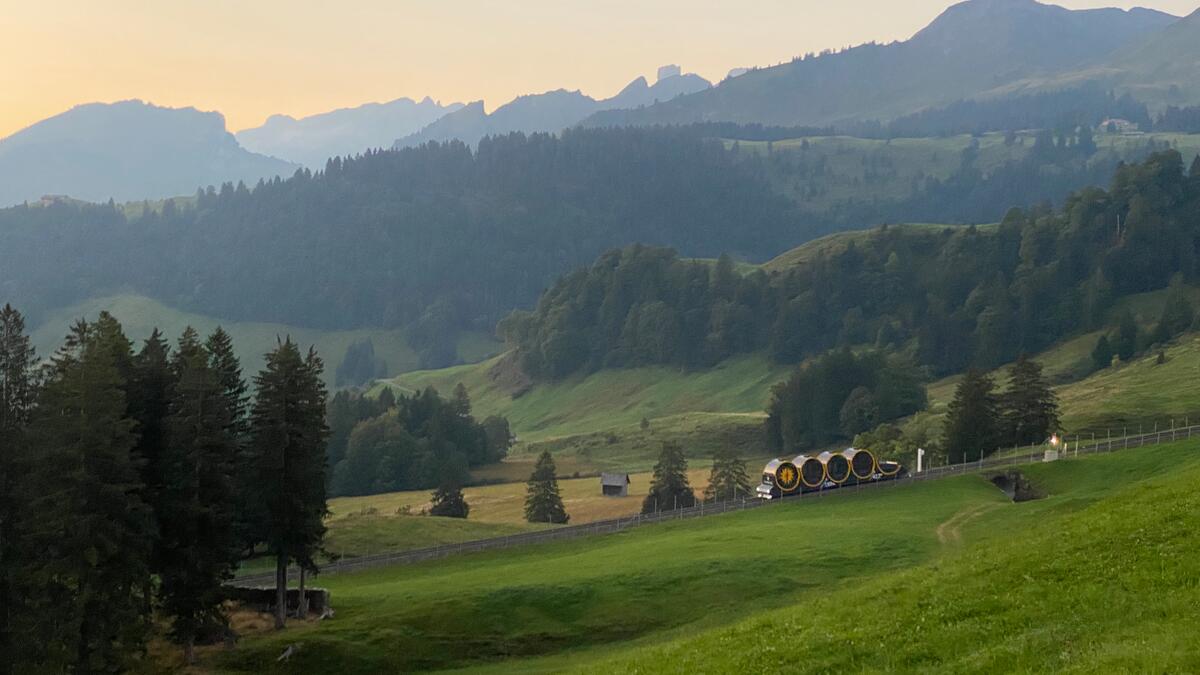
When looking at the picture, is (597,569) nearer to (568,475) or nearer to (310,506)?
(310,506)

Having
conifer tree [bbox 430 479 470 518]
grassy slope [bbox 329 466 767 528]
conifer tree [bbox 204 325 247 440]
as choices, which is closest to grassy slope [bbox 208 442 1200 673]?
conifer tree [bbox 204 325 247 440]

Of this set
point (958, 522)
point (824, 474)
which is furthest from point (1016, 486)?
point (958, 522)

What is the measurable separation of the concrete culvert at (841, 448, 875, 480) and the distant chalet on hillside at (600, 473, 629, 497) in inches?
2267

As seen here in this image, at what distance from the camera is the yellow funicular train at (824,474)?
330 ft

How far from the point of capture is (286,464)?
6638 centimetres

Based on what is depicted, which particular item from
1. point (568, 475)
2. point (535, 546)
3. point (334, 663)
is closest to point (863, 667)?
point (334, 663)

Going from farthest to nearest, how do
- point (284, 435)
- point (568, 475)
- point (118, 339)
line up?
point (568, 475), point (284, 435), point (118, 339)

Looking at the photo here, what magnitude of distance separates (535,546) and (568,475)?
347 ft

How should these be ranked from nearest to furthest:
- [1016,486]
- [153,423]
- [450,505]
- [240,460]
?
[153,423], [240,460], [1016,486], [450,505]

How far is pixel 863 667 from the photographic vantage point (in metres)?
30.0

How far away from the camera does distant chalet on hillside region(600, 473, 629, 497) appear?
155500mm

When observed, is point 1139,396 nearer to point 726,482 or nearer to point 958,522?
point 726,482

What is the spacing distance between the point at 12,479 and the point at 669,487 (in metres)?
89.1

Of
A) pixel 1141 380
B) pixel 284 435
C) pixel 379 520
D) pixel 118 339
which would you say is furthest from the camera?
pixel 1141 380
